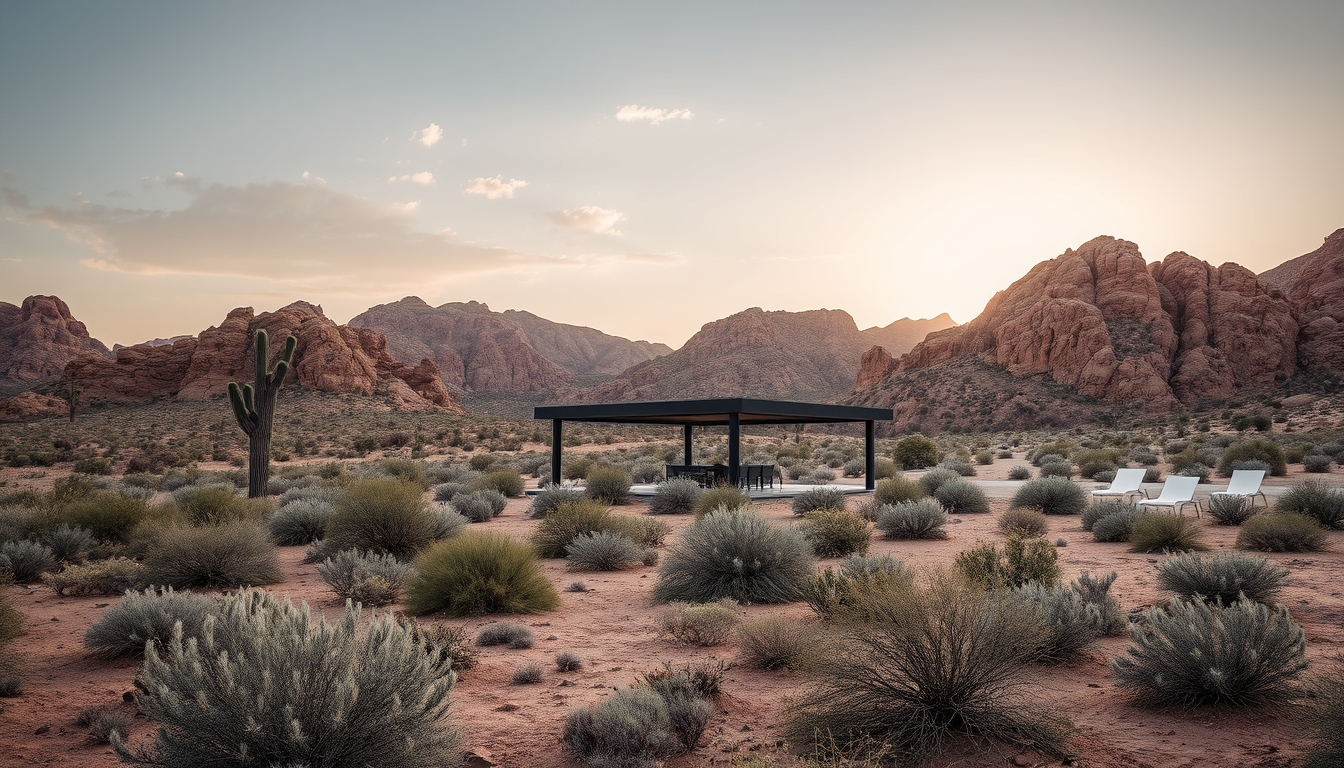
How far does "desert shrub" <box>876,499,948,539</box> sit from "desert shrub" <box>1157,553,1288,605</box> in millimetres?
5984

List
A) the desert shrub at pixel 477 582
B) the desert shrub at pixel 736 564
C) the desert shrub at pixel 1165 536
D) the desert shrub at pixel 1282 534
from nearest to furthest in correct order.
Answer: the desert shrub at pixel 477 582
the desert shrub at pixel 736 564
the desert shrub at pixel 1282 534
the desert shrub at pixel 1165 536

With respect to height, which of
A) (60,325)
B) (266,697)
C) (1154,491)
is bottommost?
(1154,491)

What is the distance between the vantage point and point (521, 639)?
7.65 m

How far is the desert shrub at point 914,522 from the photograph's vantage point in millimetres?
14475

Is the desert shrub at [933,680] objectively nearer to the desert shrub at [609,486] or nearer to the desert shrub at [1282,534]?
the desert shrub at [1282,534]

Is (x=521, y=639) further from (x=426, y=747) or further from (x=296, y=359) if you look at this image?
(x=296, y=359)

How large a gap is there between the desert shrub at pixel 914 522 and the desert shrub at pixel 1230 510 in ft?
17.9

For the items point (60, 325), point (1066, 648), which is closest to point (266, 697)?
point (1066, 648)

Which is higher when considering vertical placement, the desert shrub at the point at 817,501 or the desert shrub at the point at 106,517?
the desert shrub at the point at 106,517

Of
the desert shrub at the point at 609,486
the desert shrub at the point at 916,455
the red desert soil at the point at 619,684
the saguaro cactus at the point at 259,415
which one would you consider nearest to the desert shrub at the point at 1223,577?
the red desert soil at the point at 619,684

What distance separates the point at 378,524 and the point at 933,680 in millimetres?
9398

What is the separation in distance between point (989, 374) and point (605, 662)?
70507mm

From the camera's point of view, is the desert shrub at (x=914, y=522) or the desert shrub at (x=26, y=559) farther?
the desert shrub at (x=914, y=522)

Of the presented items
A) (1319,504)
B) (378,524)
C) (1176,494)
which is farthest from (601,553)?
(1319,504)
